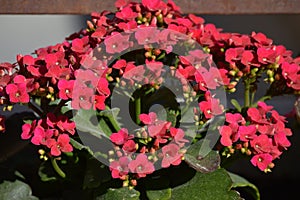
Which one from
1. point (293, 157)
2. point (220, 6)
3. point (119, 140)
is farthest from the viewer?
point (293, 157)

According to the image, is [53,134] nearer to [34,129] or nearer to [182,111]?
[34,129]

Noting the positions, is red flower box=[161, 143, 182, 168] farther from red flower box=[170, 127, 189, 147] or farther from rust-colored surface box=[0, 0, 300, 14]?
rust-colored surface box=[0, 0, 300, 14]

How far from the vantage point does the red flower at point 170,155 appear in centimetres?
87

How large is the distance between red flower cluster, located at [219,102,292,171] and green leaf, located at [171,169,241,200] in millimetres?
57

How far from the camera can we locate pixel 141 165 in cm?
87

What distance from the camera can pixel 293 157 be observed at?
1469 millimetres

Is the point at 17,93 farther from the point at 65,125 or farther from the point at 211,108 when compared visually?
the point at 211,108

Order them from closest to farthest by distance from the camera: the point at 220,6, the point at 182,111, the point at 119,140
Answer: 1. the point at 119,140
2. the point at 182,111
3. the point at 220,6

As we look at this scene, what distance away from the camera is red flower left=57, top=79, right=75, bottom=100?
0.85 m

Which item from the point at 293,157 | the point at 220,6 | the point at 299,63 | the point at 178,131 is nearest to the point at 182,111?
the point at 178,131

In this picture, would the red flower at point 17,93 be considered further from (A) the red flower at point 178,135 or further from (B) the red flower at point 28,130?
(A) the red flower at point 178,135

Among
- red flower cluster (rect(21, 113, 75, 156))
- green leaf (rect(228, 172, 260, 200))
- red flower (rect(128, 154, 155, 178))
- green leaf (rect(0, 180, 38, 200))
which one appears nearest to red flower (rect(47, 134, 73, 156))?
red flower cluster (rect(21, 113, 75, 156))

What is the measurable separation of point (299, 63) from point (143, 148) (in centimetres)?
33

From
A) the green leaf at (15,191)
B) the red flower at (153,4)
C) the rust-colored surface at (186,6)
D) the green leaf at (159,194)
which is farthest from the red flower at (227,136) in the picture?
the rust-colored surface at (186,6)
